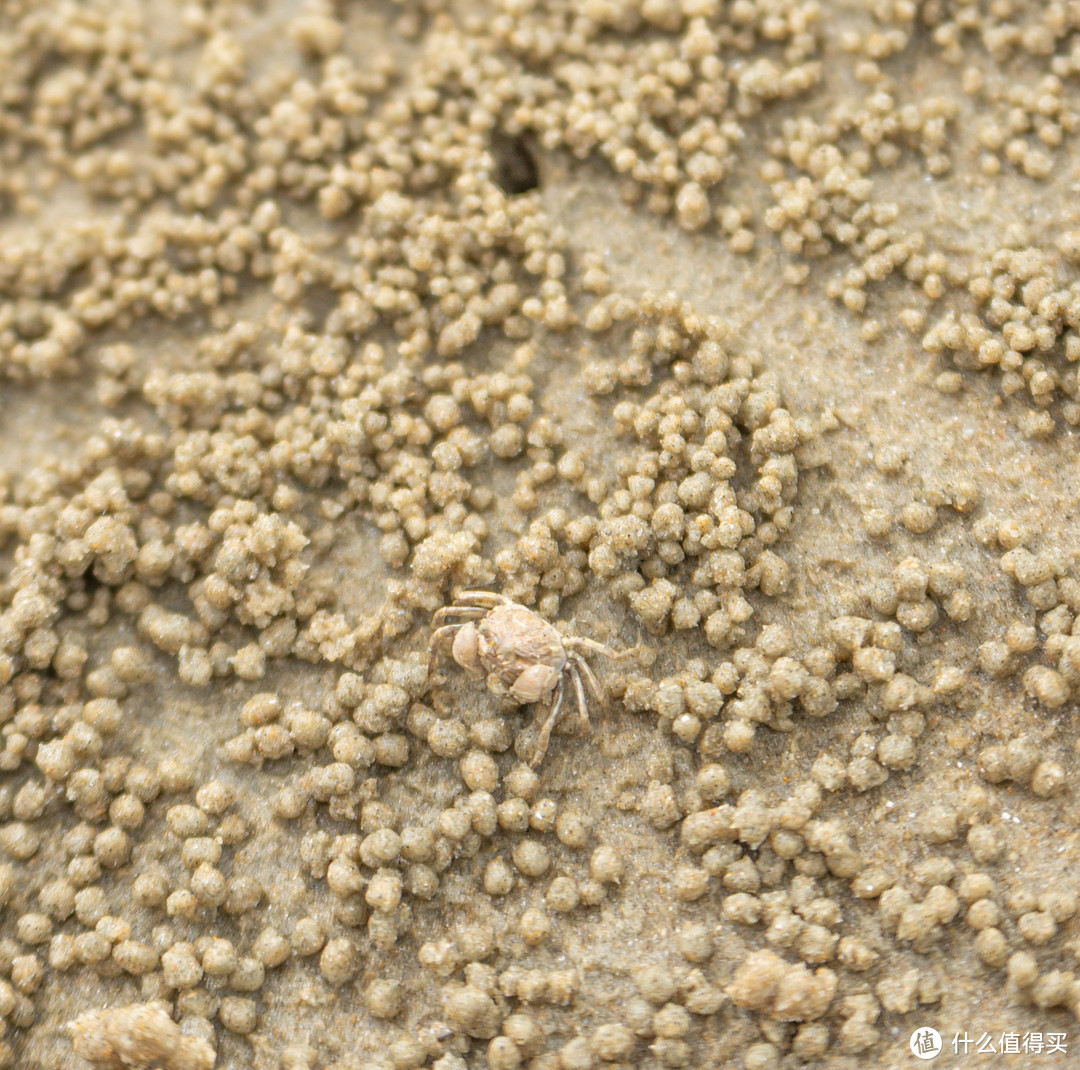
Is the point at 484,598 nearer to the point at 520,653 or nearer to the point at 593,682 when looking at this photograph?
the point at 520,653

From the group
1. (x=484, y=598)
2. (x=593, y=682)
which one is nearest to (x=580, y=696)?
(x=593, y=682)

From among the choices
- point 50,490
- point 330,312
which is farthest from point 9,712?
point 330,312

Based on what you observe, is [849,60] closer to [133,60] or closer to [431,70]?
[431,70]

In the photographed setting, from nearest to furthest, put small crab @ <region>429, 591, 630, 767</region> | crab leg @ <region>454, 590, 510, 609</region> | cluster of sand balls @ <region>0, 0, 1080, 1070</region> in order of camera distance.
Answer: cluster of sand balls @ <region>0, 0, 1080, 1070</region>
small crab @ <region>429, 591, 630, 767</region>
crab leg @ <region>454, 590, 510, 609</region>

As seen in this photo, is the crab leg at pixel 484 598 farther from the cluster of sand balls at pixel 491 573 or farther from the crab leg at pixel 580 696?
the crab leg at pixel 580 696

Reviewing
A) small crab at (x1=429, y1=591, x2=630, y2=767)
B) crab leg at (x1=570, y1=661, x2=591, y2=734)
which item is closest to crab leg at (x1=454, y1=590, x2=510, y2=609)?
small crab at (x1=429, y1=591, x2=630, y2=767)

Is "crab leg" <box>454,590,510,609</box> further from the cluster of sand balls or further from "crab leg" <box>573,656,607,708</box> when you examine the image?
"crab leg" <box>573,656,607,708</box>

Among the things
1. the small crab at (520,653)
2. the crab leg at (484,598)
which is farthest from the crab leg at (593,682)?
the crab leg at (484,598)

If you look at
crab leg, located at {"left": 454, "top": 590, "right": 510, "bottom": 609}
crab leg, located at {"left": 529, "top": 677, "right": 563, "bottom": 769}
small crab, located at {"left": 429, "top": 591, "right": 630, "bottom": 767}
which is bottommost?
crab leg, located at {"left": 529, "top": 677, "right": 563, "bottom": 769}
